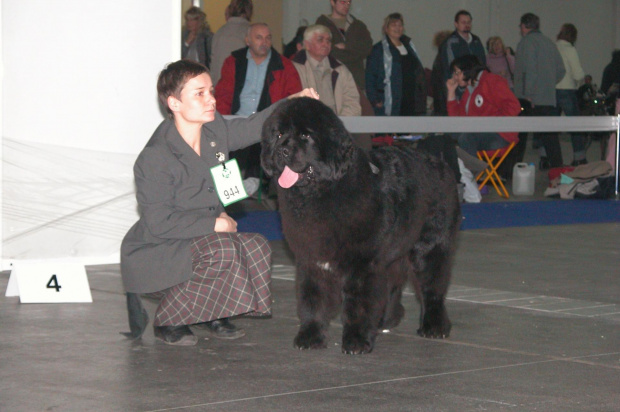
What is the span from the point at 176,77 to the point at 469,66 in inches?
284

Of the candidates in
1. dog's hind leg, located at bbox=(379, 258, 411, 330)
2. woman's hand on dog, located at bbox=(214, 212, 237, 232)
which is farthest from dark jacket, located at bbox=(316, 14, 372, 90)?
woman's hand on dog, located at bbox=(214, 212, 237, 232)

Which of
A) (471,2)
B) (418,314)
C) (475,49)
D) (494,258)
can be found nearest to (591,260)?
(494,258)

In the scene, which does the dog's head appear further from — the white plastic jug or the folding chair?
the white plastic jug

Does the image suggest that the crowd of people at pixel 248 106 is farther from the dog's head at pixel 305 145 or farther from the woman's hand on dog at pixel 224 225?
the dog's head at pixel 305 145

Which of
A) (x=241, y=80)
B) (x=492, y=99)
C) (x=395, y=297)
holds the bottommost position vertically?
(x=395, y=297)

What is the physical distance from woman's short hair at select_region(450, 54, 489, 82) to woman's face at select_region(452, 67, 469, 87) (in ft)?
0.09

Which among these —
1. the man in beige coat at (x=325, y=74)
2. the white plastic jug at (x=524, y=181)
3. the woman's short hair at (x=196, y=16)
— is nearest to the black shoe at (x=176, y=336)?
the man in beige coat at (x=325, y=74)

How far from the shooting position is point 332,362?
13.5 ft

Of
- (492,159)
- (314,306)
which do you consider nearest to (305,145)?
(314,306)

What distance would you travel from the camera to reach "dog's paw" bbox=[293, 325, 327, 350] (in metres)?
4.36

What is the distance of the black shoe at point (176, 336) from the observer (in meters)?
4.45

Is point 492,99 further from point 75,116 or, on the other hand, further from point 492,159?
point 75,116

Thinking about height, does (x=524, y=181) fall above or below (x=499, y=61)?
below

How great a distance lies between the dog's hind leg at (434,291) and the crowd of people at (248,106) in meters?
0.77
